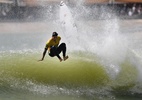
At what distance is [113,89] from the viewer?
13102 millimetres

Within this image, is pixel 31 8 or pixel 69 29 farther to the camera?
pixel 31 8

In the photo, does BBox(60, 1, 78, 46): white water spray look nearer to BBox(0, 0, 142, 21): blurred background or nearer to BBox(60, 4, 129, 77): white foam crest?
BBox(60, 4, 129, 77): white foam crest

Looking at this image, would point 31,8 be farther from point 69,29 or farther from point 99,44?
point 99,44

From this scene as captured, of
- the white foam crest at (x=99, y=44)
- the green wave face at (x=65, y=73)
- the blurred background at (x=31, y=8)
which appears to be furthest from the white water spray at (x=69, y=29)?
the blurred background at (x=31, y=8)

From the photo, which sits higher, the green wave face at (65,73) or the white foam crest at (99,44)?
the white foam crest at (99,44)

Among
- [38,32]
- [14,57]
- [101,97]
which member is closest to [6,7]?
[38,32]

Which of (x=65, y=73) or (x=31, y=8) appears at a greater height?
(x=31, y=8)

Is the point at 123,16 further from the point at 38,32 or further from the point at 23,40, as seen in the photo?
the point at 23,40

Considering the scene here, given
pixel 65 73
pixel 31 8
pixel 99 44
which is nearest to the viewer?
pixel 65 73

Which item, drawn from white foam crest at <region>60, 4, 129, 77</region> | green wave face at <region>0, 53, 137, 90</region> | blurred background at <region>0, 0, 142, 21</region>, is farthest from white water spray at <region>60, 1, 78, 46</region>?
blurred background at <region>0, 0, 142, 21</region>

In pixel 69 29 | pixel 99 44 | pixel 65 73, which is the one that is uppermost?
pixel 69 29

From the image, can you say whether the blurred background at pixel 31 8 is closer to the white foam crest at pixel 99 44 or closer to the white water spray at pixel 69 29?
the white foam crest at pixel 99 44

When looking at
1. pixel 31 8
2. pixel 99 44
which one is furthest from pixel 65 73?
pixel 31 8

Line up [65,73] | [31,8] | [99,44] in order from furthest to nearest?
[31,8], [99,44], [65,73]
